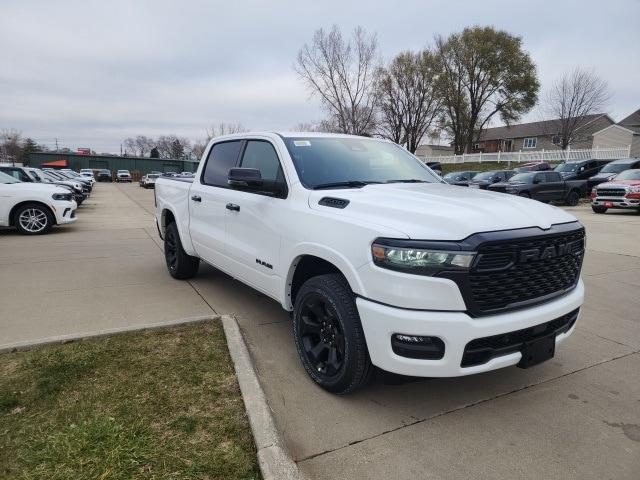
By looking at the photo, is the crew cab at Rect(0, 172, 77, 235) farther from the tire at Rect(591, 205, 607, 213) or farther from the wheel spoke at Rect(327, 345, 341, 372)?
the tire at Rect(591, 205, 607, 213)

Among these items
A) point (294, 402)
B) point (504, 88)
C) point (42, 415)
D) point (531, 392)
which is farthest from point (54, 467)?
point (504, 88)

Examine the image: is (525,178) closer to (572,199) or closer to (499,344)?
(572,199)

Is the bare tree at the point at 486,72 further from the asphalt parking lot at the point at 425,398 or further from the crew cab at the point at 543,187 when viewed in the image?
the asphalt parking lot at the point at 425,398

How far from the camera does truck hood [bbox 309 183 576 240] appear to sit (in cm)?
251

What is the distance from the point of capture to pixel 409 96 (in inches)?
1864

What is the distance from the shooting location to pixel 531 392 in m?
3.17

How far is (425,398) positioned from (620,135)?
56082mm

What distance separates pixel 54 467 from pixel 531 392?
300 cm

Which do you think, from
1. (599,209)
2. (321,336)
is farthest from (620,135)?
(321,336)

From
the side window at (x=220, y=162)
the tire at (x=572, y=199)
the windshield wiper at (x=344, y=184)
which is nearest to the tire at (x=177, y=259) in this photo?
the side window at (x=220, y=162)

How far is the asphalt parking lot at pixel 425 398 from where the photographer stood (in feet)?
7.97

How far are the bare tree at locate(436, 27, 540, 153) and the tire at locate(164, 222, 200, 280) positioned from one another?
46.0 m

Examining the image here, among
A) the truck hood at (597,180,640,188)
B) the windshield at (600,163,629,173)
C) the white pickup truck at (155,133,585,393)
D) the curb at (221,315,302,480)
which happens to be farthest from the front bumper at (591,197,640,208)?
the curb at (221,315,302,480)

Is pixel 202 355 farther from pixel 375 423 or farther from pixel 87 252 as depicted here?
pixel 87 252
